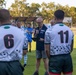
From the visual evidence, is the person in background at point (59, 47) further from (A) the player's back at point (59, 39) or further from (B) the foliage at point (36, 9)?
(B) the foliage at point (36, 9)

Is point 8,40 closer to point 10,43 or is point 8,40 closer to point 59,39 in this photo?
point 10,43

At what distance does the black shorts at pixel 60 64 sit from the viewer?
7023 millimetres

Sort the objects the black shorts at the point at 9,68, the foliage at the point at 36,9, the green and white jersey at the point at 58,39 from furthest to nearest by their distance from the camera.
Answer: the foliage at the point at 36,9 < the green and white jersey at the point at 58,39 < the black shorts at the point at 9,68

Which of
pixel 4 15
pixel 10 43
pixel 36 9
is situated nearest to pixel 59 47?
pixel 10 43

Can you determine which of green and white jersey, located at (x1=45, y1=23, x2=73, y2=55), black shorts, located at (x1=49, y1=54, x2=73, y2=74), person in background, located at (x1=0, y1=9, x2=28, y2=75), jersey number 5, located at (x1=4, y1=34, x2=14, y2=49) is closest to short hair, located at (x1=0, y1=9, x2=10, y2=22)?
person in background, located at (x1=0, y1=9, x2=28, y2=75)

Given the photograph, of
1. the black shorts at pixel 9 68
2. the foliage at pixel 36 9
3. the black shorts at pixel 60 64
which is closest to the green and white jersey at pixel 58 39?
the black shorts at pixel 60 64

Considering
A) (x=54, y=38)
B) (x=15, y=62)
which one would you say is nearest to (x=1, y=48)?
(x=15, y=62)

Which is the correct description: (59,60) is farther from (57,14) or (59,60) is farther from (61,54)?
(57,14)

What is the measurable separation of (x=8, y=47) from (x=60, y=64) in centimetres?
165

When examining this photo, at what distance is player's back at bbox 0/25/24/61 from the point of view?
5.74 metres

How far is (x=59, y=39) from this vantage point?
6.98m

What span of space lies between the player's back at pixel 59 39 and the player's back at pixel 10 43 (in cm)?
130

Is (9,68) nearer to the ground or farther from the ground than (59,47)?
nearer to the ground

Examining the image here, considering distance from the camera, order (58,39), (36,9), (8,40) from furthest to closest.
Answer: (36,9) → (58,39) → (8,40)
